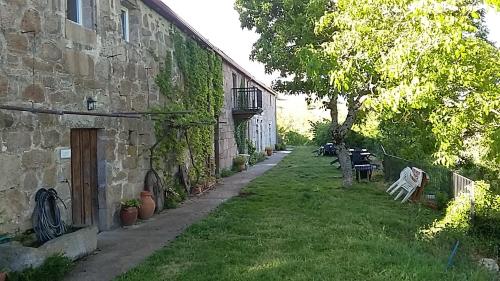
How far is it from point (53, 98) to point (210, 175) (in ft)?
26.5

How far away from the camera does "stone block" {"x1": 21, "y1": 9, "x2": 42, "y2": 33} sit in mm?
5742

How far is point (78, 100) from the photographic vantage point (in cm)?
694

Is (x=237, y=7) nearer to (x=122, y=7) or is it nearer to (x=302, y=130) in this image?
(x=122, y=7)

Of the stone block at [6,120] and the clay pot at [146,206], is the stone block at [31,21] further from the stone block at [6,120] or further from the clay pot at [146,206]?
the clay pot at [146,206]

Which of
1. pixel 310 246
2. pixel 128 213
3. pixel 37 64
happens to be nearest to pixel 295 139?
pixel 128 213

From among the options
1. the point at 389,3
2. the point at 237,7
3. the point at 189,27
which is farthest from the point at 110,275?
the point at 237,7

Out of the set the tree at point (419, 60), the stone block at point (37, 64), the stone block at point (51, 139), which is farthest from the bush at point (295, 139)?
the stone block at point (37, 64)

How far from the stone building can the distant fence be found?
6.38 m

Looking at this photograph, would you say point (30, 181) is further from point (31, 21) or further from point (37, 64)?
point (31, 21)

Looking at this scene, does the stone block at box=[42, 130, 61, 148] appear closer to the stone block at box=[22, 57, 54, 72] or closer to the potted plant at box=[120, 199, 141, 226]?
the stone block at box=[22, 57, 54, 72]

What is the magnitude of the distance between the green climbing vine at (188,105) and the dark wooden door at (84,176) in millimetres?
2182

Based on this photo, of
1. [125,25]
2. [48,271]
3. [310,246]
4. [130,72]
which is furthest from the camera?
[125,25]

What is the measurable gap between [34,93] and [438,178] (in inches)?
357

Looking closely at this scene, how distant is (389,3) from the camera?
7449mm
